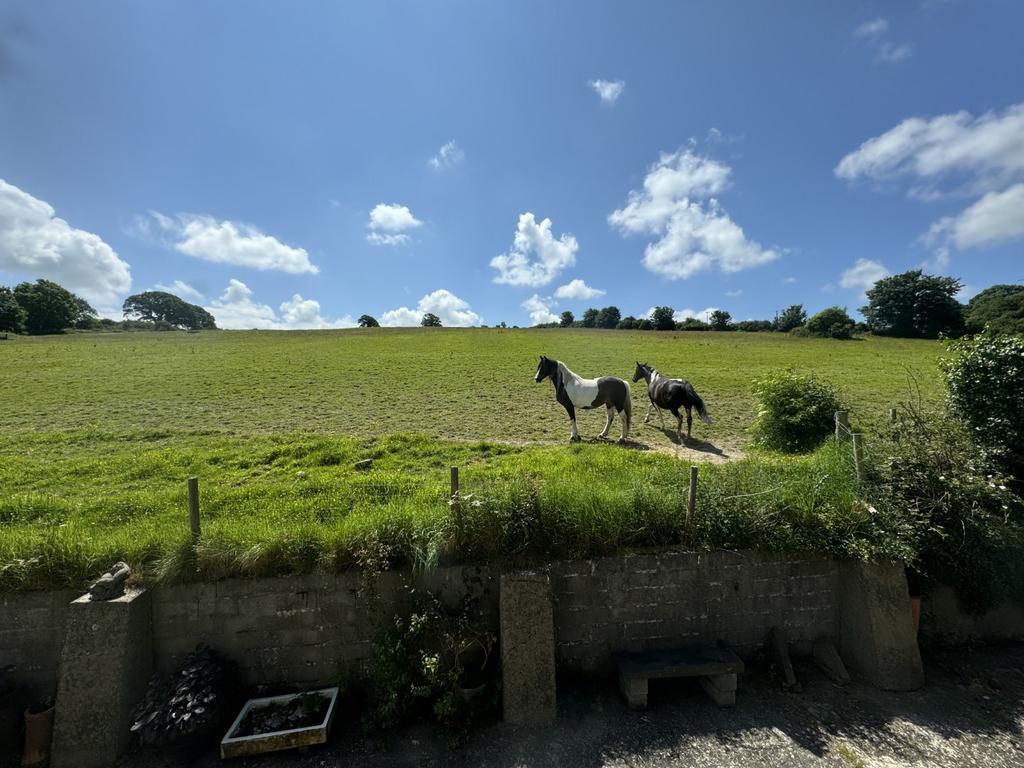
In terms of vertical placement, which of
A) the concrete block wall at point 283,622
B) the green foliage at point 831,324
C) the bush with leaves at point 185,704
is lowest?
the bush with leaves at point 185,704

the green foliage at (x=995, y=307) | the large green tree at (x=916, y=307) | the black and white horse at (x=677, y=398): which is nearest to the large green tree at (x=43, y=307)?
the black and white horse at (x=677, y=398)

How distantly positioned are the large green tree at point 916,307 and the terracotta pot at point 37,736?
3237 inches

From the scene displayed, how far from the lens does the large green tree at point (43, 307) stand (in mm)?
57125

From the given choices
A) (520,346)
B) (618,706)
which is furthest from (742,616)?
(520,346)

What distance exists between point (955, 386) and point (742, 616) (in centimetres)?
484

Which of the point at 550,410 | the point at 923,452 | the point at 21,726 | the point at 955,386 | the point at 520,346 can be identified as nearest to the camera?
the point at 21,726

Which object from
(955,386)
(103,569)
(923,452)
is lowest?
(103,569)

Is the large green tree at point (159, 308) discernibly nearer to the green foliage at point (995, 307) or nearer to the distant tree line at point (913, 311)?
Answer: the distant tree line at point (913, 311)

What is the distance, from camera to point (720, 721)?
12.7ft

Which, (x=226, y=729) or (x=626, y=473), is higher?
(x=626, y=473)

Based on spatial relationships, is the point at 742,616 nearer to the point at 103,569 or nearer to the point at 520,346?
the point at 103,569

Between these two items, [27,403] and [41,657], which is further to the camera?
[27,403]

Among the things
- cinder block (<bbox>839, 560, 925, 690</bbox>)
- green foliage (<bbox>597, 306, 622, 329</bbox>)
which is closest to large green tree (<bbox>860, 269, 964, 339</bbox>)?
green foliage (<bbox>597, 306, 622, 329</bbox>)

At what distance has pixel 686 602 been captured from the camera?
14.6 feet
